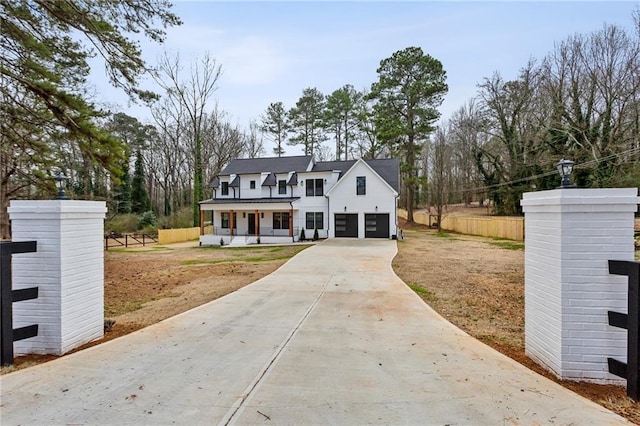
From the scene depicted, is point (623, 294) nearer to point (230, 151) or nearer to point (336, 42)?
point (336, 42)

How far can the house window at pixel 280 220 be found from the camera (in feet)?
84.8

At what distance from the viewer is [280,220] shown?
26.0 metres

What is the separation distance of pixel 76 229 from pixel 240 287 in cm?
479

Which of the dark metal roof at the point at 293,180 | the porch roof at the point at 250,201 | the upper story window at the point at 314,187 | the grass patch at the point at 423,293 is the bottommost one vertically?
the grass patch at the point at 423,293

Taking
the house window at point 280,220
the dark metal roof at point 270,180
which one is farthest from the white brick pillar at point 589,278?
the dark metal roof at point 270,180

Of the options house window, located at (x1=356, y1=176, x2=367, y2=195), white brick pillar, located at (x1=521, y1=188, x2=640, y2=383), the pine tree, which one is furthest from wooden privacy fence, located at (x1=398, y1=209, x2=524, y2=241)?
the pine tree

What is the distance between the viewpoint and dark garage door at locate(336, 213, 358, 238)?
77.4 feet

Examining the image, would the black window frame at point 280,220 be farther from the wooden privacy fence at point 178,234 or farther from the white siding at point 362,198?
the wooden privacy fence at point 178,234

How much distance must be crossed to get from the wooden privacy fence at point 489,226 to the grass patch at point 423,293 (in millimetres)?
18417

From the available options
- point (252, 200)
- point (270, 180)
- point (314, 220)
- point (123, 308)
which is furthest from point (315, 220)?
point (123, 308)

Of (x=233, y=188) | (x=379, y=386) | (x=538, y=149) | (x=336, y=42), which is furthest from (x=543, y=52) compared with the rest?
(x=379, y=386)

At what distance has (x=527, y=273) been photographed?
406 cm

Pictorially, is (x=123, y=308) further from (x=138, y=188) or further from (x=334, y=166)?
(x=138, y=188)

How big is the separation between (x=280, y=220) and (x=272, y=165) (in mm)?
4799
